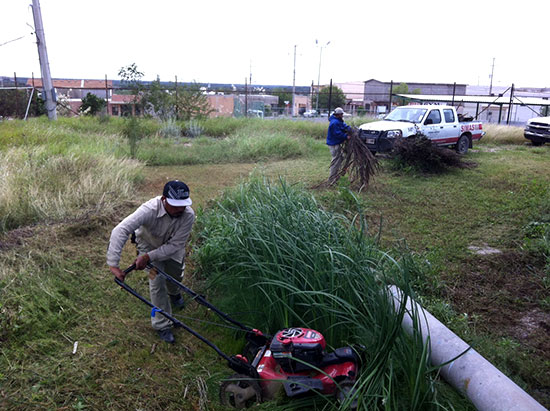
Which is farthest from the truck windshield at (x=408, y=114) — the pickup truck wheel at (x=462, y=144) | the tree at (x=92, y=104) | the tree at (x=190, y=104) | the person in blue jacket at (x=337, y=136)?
the tree at (x=92, y=104)

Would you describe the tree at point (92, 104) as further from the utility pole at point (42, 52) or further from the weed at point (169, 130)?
the weed at point (169, 130)

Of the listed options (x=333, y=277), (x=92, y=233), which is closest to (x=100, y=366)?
(x=333, y=277)

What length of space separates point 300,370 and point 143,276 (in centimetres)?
290

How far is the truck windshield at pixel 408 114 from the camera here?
14.1 m

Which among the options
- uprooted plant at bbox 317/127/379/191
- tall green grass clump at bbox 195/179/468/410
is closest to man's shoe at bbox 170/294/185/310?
tall green grass clump at bbox 195/179/468/410

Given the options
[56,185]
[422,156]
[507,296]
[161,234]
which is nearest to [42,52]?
[56,185]

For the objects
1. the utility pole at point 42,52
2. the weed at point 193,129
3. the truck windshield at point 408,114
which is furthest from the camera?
the weed at point 193,129

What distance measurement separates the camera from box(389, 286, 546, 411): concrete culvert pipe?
2.86 meters

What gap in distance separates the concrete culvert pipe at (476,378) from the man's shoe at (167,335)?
6.55ft

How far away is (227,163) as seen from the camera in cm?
1313

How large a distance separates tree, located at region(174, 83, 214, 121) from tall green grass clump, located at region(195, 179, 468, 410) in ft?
50.4

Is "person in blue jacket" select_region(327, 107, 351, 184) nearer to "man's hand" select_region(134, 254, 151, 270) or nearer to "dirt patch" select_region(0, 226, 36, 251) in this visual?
"dirt patch" select_region(0, 226, 36, 251)

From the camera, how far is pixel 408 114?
14305 millimetres

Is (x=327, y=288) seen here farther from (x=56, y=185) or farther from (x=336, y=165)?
(x=336, y=165)
